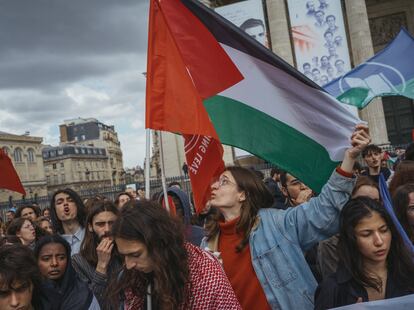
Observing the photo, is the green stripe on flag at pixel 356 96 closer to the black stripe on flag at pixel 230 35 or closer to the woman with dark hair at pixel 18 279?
the black stripe on flag at pixel 230 35

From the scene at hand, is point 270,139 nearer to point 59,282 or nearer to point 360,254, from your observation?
point 360,254

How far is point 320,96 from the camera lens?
3.45 meters

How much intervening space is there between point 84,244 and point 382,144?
1837 centimetres

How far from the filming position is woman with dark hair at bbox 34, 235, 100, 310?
311cm

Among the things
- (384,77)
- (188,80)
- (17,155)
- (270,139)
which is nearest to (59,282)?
(188,80)

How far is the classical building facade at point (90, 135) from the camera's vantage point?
345 feet

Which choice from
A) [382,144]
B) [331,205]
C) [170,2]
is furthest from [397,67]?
[382,144]

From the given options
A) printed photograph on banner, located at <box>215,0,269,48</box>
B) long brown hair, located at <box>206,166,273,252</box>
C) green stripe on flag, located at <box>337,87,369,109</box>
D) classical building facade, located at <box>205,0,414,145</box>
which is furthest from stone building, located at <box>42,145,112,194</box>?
long brown hair, located at <box>206,166,273,252</box>

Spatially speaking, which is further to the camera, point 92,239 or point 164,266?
point 92,239

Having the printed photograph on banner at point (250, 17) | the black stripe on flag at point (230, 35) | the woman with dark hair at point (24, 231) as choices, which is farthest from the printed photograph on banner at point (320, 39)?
the black stripe on flag at point (230, 35)

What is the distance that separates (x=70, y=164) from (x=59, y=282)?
324ft

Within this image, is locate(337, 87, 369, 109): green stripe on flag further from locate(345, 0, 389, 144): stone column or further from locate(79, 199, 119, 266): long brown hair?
locate(345, 0, 389, 144): stone column

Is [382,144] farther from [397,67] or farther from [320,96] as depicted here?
[320,96]

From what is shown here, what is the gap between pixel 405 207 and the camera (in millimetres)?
3449
